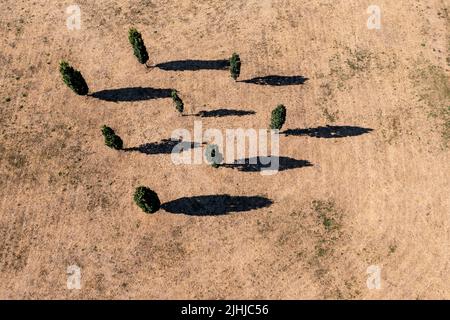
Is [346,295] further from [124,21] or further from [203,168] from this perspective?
[124,21]

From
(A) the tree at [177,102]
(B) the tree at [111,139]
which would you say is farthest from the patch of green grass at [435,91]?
(B) the tree at [111,139]

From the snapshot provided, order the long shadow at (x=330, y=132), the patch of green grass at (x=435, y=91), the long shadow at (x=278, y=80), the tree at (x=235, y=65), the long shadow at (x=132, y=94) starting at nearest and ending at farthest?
the long shadow at (x=330, y=132), the tree at (x=235, y=65), the patch of green grass at (x=435, y=91), the long shadow at (x=132, y=94), the long shadow at (x=278, y=80)

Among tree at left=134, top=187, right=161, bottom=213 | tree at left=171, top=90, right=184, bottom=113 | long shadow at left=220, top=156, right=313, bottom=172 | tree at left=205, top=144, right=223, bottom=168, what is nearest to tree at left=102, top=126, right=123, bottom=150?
tree at left=134, top=187, right=161, bottom=213

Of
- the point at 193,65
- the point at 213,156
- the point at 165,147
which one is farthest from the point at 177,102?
the point at 193,65

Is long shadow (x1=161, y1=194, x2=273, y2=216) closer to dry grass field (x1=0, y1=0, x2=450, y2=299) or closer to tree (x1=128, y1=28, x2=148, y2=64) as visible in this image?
dry grass field (x1=0, y1=0, x2=450, y2=299)

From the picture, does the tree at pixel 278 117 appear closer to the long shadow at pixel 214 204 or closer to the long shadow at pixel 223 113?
the long shadow at pixel 223 113

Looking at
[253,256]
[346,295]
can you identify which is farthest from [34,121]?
[346,295]
